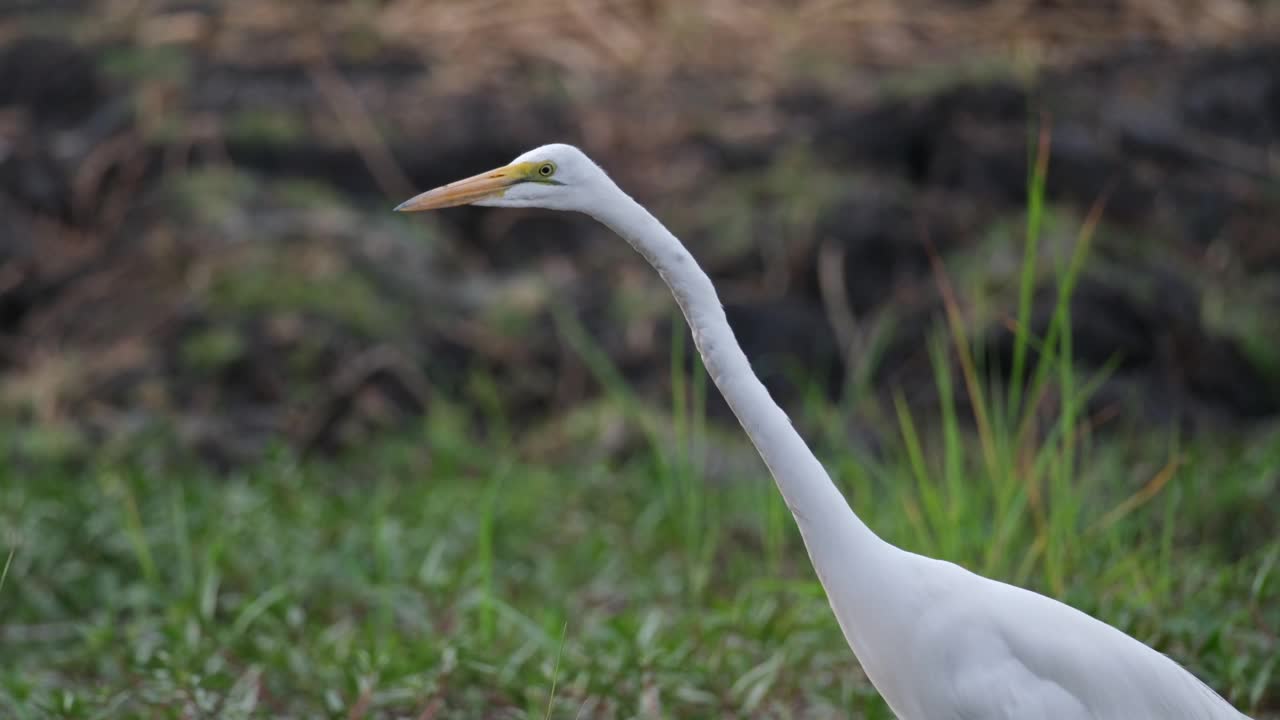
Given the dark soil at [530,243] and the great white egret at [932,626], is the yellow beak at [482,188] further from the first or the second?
the dark soil at [530,243]

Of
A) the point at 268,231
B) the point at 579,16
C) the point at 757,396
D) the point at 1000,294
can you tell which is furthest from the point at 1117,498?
the point at 579,16

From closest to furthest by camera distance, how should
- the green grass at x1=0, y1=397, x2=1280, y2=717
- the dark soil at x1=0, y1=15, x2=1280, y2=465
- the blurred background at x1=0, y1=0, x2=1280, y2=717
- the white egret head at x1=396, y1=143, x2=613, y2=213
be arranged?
the white egret head at x1=396, y1=143, x2=613, y2=213, the green grass at x1=0, y1=397, x2=1280, y2=717, the blurred background at x1=0, y1=0, x2=1280, y2=717, the dark soil at x1=0, y1=15, x2=1280, y2=465

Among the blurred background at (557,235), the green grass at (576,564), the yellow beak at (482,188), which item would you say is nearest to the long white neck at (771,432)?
the yellow beak at (482,188)

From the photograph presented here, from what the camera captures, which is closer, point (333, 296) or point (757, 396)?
point (757, 396)

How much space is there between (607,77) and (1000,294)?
10.5 ft

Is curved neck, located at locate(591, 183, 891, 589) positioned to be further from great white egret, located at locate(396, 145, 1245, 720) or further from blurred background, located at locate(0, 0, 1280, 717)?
blurred background, located at locate(0, 0, 1280, 717)

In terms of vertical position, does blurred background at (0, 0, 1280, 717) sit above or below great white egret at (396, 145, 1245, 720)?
below

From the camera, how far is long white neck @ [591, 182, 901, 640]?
1.99 metres

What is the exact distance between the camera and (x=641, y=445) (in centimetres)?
520

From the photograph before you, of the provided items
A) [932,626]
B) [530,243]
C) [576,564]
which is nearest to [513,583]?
[576,564]

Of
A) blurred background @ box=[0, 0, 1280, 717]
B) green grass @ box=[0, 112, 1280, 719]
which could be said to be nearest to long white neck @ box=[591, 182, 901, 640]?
green grass @ box=[0, 112, 1280, 719]

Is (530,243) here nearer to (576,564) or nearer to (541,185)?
(576,564)

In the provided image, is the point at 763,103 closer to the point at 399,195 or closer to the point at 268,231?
the point at 399,195

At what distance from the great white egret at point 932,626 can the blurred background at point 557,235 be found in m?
2.04
